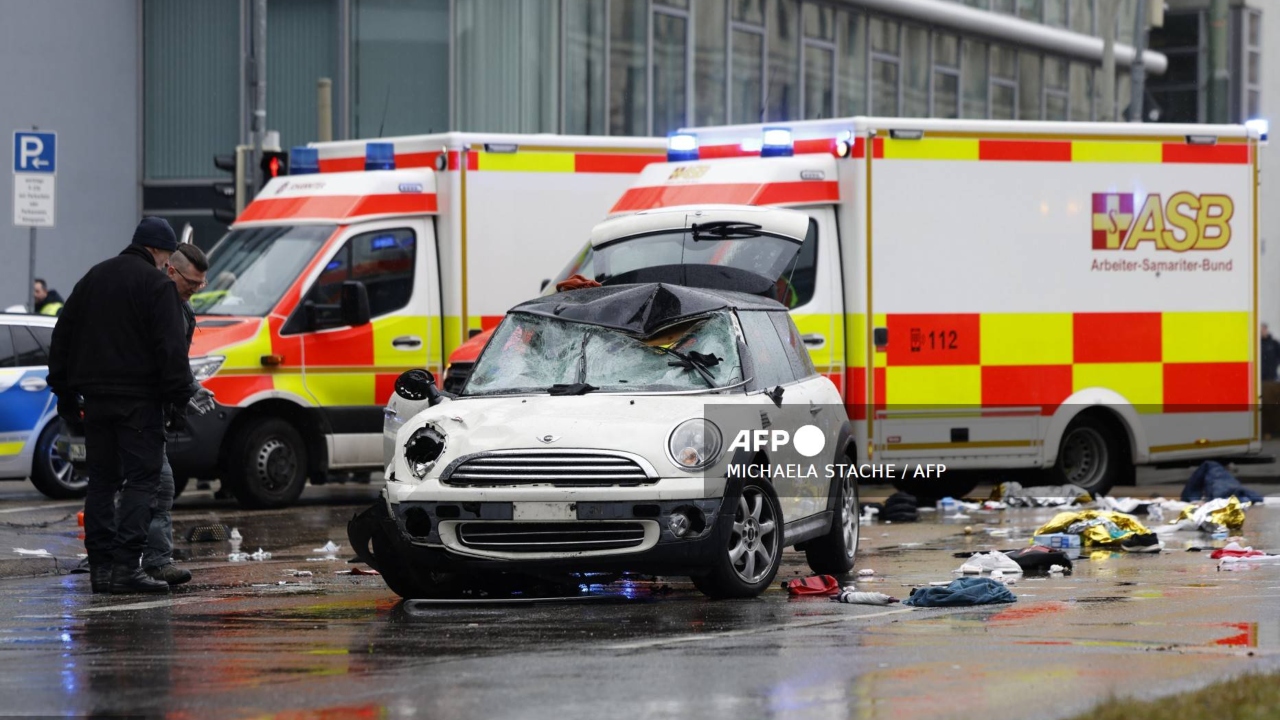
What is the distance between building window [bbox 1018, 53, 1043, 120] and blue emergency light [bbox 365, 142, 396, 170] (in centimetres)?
2015

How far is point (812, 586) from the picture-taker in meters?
9.59

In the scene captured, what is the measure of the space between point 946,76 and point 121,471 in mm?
24420

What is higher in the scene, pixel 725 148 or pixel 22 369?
pixel 725 148

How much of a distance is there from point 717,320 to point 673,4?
60.0 ft

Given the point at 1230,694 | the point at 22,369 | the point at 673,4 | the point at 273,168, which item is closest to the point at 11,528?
the point at 22,369

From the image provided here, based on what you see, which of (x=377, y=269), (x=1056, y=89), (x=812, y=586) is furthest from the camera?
(x=1056, y=89)

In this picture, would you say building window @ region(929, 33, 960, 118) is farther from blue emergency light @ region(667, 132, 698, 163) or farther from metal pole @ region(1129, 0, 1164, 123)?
blue emergency light @ region(667, 132, 698, 163)

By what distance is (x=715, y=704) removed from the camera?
20.4 feet

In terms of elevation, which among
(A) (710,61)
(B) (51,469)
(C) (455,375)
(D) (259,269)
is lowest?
(B) (51,469)

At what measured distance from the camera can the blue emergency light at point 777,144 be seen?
1487cm

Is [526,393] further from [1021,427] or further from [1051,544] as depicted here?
[1021,427]

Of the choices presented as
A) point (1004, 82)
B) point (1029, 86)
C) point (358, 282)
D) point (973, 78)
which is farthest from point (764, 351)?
point (1029, 86)

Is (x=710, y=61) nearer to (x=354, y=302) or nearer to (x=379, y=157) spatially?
(x=379, y=157)

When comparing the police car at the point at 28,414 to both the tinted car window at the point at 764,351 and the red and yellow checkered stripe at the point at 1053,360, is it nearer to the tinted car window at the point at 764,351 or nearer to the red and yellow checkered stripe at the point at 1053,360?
the red and yellow checkered stripe at the point at 1053,360
